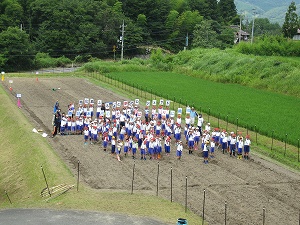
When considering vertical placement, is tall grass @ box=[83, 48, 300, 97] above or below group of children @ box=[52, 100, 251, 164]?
above

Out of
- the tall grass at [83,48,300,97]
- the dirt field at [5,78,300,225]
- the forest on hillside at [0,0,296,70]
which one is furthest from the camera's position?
the forest on hillside at [0,0,296,70]

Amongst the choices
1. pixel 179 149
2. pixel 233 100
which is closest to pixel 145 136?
pixel 179 149

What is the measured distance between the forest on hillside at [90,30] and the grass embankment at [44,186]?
51.1 m

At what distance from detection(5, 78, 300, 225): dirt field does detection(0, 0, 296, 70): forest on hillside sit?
2163 inches

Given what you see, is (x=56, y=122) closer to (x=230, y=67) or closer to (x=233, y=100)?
(x=233, y=100)

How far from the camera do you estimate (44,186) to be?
84.4 feet

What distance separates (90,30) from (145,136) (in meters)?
69.9

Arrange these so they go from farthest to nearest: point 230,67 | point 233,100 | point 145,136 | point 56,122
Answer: point 230,67, point 233,100, point 56,122, point 145,136

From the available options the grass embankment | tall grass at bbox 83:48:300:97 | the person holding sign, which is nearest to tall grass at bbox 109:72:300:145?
tall grass at bbox 83:48:300:97

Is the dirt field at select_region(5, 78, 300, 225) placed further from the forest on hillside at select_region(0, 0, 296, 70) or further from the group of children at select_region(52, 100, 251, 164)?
the forest on hillside at select_region(0, 0, 296, 70)

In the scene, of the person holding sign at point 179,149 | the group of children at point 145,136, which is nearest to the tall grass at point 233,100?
the group of children at point 145,136

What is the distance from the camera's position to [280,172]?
29.0m

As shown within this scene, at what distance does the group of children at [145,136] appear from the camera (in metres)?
30.7

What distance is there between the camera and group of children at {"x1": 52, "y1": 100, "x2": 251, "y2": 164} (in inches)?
1209
